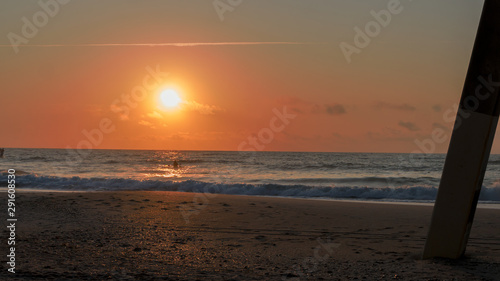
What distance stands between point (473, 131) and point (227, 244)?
400cm

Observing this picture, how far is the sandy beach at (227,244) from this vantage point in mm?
5148

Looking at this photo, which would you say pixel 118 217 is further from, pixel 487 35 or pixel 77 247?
pixel 487 35

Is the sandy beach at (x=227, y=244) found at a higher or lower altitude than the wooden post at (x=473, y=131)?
lower

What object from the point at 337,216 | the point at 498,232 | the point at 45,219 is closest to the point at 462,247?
the point at 498,232

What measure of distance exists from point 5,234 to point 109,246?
2.05 metres

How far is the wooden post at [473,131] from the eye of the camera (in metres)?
5.22

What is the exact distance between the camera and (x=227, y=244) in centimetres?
712

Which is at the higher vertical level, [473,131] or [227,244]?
[473,131]

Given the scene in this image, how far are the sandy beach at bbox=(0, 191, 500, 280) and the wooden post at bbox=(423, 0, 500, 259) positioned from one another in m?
0.71

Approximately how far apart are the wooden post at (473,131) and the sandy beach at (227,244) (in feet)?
2.32

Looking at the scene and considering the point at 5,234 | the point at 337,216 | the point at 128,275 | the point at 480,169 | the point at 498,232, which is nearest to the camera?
the point at 128,275

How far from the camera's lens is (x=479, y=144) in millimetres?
5285

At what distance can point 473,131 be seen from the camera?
209 inches

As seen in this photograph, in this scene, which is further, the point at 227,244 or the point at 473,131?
the point at 227,244
